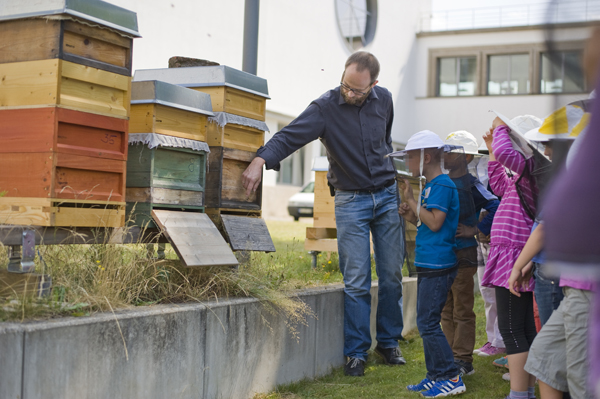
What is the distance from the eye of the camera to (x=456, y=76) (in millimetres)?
29016

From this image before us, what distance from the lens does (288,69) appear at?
20500 mm

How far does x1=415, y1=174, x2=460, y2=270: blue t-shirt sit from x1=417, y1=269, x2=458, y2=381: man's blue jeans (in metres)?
0.11

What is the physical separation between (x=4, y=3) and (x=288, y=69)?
685 inches

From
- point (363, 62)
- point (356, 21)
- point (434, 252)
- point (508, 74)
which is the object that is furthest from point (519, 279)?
point (508, 74)

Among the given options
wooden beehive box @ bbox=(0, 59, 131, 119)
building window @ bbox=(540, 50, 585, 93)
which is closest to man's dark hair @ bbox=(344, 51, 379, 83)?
wooden beehive box @ bbox=(0, 59, 131, 119)

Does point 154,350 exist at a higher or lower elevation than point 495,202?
lower

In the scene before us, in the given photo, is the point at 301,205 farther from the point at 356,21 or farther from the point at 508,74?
Result: the point at 508,74

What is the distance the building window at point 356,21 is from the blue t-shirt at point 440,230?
67.0 feet

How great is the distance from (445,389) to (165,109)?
8.66 ft

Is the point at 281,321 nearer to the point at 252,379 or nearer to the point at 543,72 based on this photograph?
the point at 252,379

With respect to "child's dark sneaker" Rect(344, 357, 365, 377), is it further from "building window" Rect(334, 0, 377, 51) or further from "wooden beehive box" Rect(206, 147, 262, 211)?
"building window" Rect(334, 0, 377, 51)

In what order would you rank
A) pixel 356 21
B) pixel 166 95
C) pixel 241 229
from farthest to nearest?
pixel 356 21 < pixel 241 229 < pixel 166 95

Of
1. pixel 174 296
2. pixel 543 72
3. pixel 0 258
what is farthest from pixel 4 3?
pixel 543 72

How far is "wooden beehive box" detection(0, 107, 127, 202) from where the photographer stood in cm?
332
